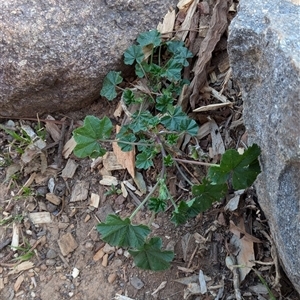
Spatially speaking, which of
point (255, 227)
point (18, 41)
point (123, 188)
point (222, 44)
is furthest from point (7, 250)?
point (222, 44)

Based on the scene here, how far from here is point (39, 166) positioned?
7.38 ft

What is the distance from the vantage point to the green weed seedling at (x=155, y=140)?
1.68 meters

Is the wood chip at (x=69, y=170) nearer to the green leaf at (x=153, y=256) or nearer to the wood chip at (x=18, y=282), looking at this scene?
the wood chip at (x=18, y=282)

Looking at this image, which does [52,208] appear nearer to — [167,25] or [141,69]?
[141,69]

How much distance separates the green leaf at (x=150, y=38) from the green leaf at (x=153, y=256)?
0.75 metres

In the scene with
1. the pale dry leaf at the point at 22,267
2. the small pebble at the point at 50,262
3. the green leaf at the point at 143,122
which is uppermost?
the green leaf at the point at 143,122

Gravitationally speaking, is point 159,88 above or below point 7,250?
above

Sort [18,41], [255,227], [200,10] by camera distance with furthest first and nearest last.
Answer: [200,10], [18,41], [255,227]

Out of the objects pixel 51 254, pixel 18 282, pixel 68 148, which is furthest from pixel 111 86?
pixel 18 282

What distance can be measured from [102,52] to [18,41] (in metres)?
0.31

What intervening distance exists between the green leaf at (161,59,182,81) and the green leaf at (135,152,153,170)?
0.33 meters

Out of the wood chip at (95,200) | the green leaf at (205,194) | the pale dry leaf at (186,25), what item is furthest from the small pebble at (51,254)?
the pale dry leaf at (186,25)

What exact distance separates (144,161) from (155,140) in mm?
93

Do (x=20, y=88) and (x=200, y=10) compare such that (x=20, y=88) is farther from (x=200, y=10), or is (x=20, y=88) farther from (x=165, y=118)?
(x=200, y=10)
